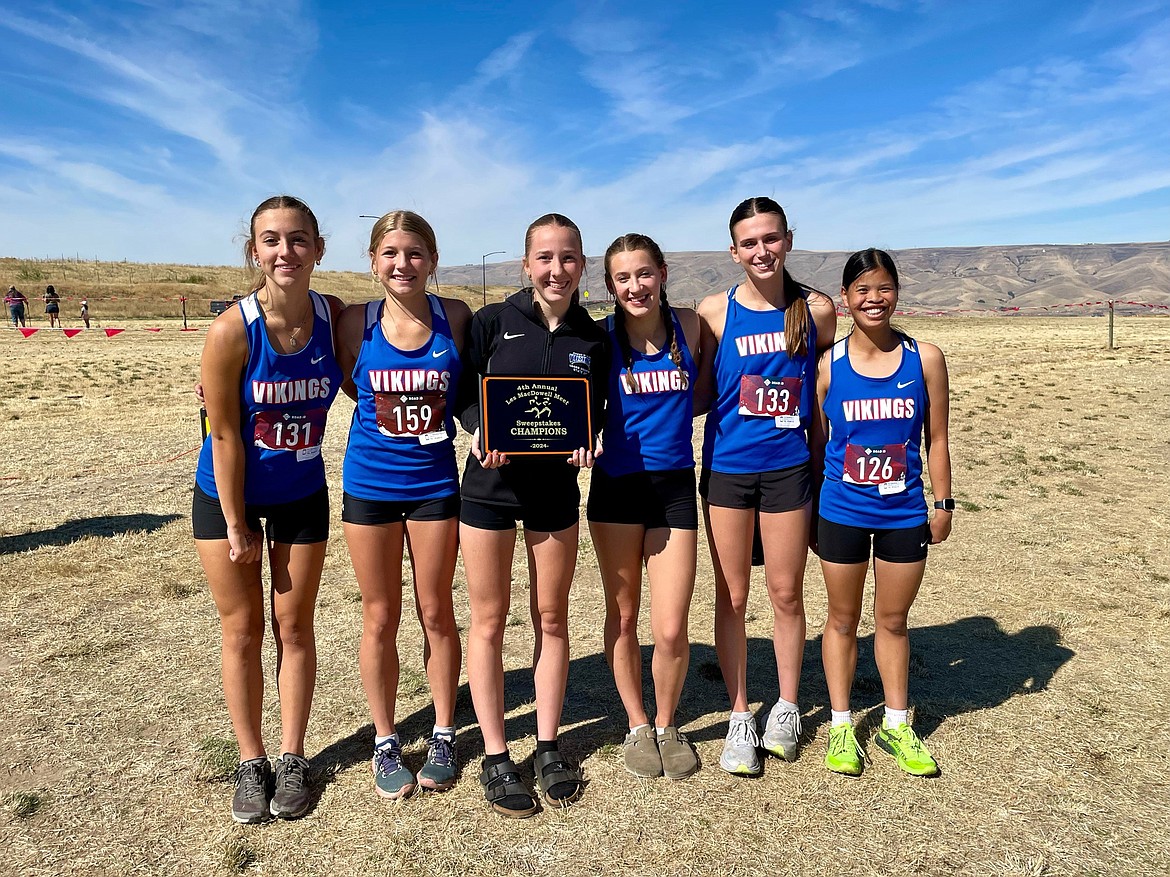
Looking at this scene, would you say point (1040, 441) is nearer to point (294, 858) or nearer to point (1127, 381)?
point (1127, 381)

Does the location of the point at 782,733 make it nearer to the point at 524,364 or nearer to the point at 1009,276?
the point at 524,364

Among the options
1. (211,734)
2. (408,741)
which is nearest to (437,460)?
(408,741)

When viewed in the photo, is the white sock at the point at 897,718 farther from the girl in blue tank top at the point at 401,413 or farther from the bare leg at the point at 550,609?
the girl in blue tank top at the point at 401,413

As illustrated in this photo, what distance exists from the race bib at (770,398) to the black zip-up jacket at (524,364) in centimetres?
64

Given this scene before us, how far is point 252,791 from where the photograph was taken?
3.03m

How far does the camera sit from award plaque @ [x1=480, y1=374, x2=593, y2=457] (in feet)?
9.25

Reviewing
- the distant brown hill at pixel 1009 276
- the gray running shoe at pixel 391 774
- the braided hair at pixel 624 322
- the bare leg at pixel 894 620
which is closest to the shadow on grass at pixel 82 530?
the gray running shoe at pixel 391 774

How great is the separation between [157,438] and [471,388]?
9.70 metres

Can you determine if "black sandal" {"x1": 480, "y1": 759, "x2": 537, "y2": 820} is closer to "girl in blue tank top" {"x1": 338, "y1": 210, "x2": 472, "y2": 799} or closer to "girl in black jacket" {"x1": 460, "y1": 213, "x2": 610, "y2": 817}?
"girl in black jacket" {"x1": 460, "y1": 213, "x2": 610, "y2": 817}

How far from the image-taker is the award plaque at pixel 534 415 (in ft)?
9.25

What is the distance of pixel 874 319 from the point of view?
320 cm

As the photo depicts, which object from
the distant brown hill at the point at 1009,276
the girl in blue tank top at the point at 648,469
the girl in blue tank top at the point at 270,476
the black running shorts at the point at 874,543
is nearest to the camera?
the girl in blue tank top at the point at 270,476

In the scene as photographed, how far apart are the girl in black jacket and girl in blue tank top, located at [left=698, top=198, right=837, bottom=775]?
58cm

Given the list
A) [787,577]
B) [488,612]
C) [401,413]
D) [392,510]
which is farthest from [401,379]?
[787,577]
